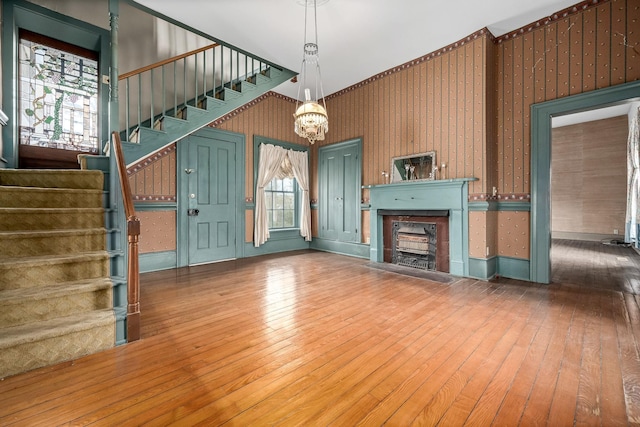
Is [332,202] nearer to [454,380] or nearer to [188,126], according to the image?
[188,126]

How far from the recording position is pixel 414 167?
15.3 ft

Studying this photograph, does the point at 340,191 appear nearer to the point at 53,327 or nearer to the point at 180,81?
the point at 180,81

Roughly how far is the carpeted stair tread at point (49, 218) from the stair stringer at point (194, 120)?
110cm

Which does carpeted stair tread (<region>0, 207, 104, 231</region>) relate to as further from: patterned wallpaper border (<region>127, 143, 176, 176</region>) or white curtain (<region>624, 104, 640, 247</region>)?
white curtain (<region>624, 104, 640, 247</region>)

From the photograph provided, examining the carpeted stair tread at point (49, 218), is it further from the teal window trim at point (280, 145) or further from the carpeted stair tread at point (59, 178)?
the teal window trim at point (280, 145)

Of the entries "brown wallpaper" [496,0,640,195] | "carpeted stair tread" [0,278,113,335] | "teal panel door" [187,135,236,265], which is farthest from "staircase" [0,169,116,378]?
"brown wallpaper" [496,0,640,195]

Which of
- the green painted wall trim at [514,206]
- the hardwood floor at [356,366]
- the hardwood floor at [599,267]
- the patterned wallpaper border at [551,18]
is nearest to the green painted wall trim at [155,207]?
the hardwood floor at [356,366]

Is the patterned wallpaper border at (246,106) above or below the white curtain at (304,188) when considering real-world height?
above

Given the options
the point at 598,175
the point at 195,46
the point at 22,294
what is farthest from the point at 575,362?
the point at 598,175

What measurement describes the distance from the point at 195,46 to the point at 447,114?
4.38 m

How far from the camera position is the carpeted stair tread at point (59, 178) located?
269 centimetres

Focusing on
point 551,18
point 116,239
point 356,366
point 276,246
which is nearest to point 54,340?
point 116,239

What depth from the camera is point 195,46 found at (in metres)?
4.73

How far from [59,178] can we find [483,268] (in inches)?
201
